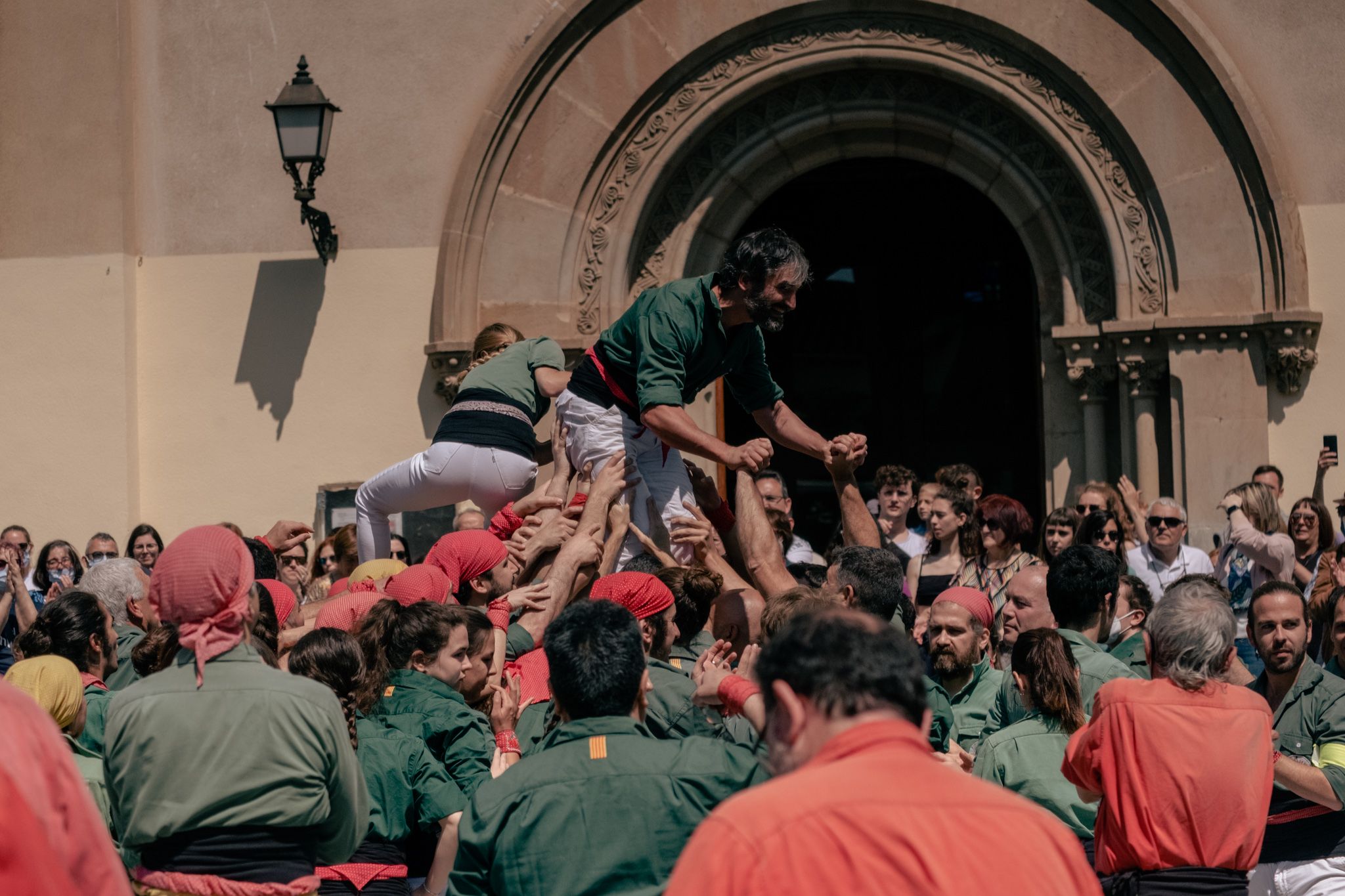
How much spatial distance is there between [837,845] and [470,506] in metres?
8.19

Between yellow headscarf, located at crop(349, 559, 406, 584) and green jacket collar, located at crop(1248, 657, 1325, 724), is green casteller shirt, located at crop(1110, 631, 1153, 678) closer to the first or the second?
green jacket collar, located at crop(1248, 657, 1325, 724)

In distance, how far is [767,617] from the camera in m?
4.66

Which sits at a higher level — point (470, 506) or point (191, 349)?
point (191, 349)

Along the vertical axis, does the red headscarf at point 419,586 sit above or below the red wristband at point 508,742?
above

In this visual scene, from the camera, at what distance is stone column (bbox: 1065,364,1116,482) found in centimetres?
972

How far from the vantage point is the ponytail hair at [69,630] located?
5.07 meters

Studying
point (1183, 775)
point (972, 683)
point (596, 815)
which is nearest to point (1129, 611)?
point (972, 683)

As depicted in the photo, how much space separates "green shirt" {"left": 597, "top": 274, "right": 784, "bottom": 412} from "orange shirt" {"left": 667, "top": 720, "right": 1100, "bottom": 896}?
3425 millimetres

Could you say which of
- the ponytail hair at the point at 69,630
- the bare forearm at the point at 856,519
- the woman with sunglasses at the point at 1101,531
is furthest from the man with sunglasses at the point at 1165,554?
the ponytail hair at the point at 69,630

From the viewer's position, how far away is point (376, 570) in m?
6.31

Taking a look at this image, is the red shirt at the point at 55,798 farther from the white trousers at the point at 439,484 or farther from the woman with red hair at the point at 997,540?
the woman with red hair at the point at 997,540

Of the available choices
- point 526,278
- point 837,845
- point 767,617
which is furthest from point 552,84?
point 837,845

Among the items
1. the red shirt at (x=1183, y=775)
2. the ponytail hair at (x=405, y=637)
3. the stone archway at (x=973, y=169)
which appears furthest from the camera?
the stone archway at (x=973, y=169)

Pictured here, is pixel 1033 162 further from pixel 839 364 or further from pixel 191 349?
pixel 191 349
